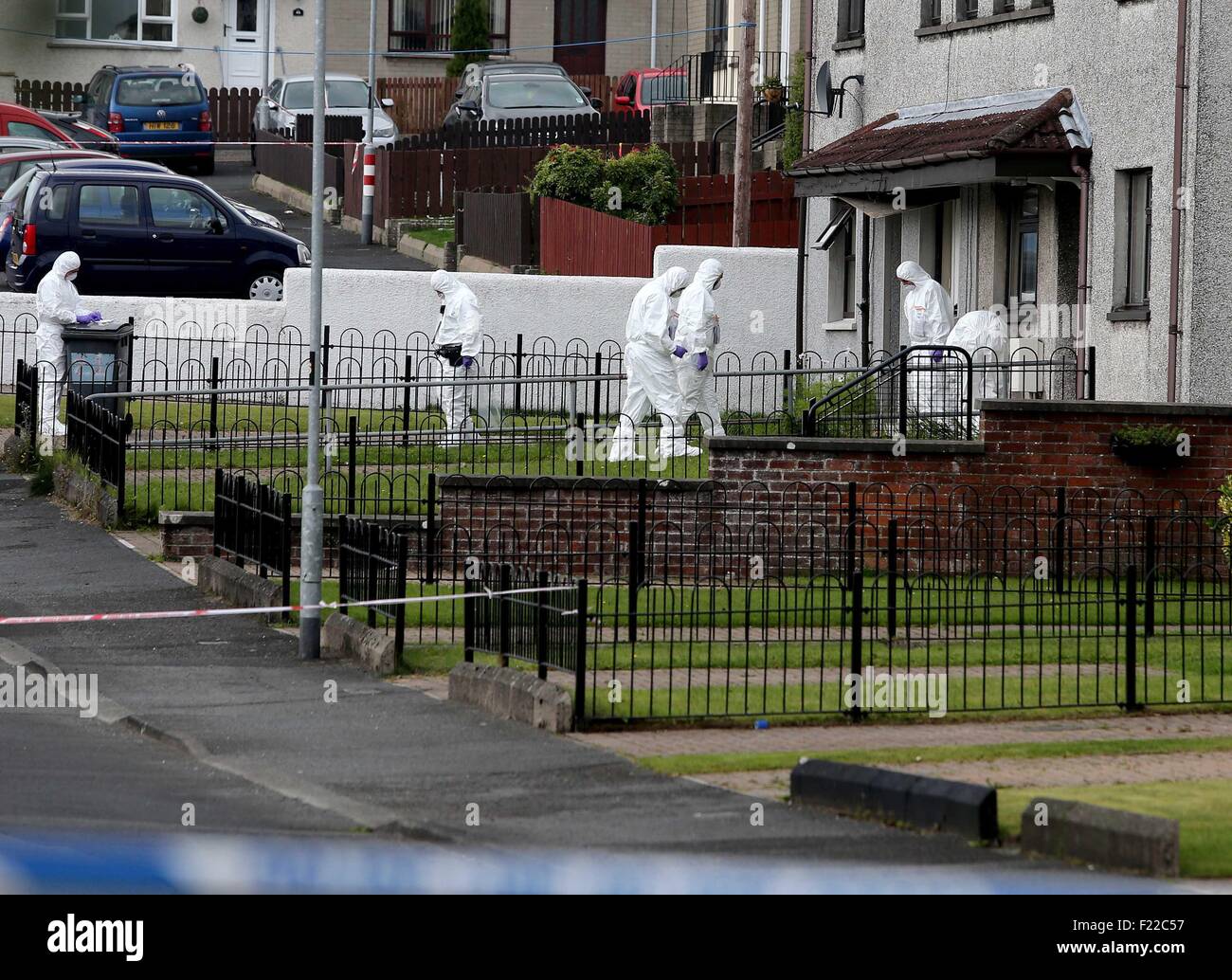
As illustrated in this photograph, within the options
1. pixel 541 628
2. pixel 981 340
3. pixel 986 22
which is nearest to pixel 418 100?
pixel 986 22

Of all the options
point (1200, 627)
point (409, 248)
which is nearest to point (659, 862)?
point (1200, 627)

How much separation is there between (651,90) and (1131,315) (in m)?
26.6

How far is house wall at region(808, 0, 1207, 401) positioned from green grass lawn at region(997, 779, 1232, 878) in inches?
352

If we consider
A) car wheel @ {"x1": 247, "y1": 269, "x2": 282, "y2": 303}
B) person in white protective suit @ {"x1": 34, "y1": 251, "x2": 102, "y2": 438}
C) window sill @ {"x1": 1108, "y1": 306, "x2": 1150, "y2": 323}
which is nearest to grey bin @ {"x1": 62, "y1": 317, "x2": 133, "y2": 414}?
person in white protective suit @ {"x1": 34, "y1": 251, "x2": 102, "y2": 438}

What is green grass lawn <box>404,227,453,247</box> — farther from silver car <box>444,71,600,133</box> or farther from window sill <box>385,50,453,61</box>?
window sill <box>385,50,453,61</box>

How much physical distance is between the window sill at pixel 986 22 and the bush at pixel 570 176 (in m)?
8.69

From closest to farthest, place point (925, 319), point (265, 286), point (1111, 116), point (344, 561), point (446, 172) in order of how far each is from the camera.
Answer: point (344, 561) < point (1111, 116) < point (925, 319) < point (265, 286) < point (446, 172)

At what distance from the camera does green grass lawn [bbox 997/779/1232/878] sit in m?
7.73

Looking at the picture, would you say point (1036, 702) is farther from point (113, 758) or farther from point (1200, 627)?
point (113, 758)

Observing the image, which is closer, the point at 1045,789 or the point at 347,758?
the point at 1045,789

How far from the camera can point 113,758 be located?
389 inches

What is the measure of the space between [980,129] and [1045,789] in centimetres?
1192

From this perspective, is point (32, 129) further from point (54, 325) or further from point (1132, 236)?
point (1132, 236)

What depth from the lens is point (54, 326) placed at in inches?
806
